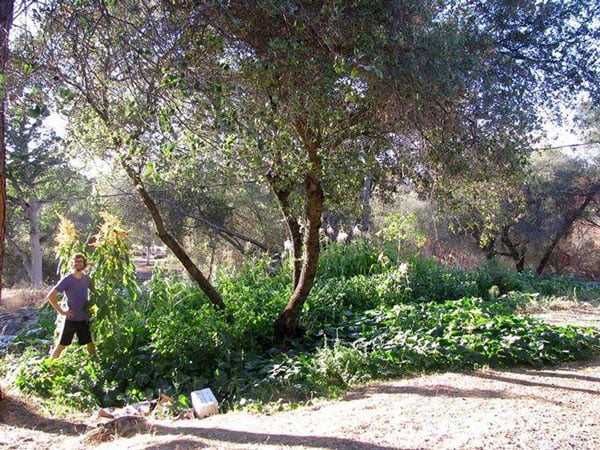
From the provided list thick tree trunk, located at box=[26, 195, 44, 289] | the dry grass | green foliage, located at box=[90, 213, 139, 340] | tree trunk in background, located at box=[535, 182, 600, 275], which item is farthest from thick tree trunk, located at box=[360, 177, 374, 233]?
thick tree trunk, located at box=[26, 195, 44, 289]

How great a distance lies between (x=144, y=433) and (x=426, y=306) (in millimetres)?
3988

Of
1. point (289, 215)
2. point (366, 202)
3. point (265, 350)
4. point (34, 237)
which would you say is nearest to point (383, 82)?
point (289, 215)

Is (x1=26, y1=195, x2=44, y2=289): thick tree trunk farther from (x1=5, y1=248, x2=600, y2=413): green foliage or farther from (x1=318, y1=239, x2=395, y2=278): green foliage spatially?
(x1=5, y1=248, x2=600, y2=413): green foliage

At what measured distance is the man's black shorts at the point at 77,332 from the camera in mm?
5695

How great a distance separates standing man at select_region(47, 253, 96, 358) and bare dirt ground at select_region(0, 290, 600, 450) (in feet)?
3.50

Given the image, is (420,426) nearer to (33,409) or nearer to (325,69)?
(325,69)

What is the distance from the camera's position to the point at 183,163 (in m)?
4.80

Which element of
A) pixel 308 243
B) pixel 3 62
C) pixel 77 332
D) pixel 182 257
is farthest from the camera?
pixel 182 257

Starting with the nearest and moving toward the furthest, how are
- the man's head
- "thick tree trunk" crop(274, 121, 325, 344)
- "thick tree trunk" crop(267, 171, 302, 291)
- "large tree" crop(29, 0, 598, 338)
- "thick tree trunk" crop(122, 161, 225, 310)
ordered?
"large tree" crop(29, 0, 598, 338) → "thick tree trunk" crop(274, 121, 325, 344) → the man's head → "thick tree trunk" crop(267, 171, 302, 291) → "thick tree trunk" crop(122, 161, 225, 310)

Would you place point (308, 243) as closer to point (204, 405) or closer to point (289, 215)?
point (289, 215)

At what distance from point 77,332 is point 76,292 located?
1.54 ft

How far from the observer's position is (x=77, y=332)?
5785 mm

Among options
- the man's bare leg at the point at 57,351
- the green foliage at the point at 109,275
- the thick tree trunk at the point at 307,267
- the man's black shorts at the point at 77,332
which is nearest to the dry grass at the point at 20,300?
the man's bare leg at the point at 57,351

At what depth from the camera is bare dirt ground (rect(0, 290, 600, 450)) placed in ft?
10.1
